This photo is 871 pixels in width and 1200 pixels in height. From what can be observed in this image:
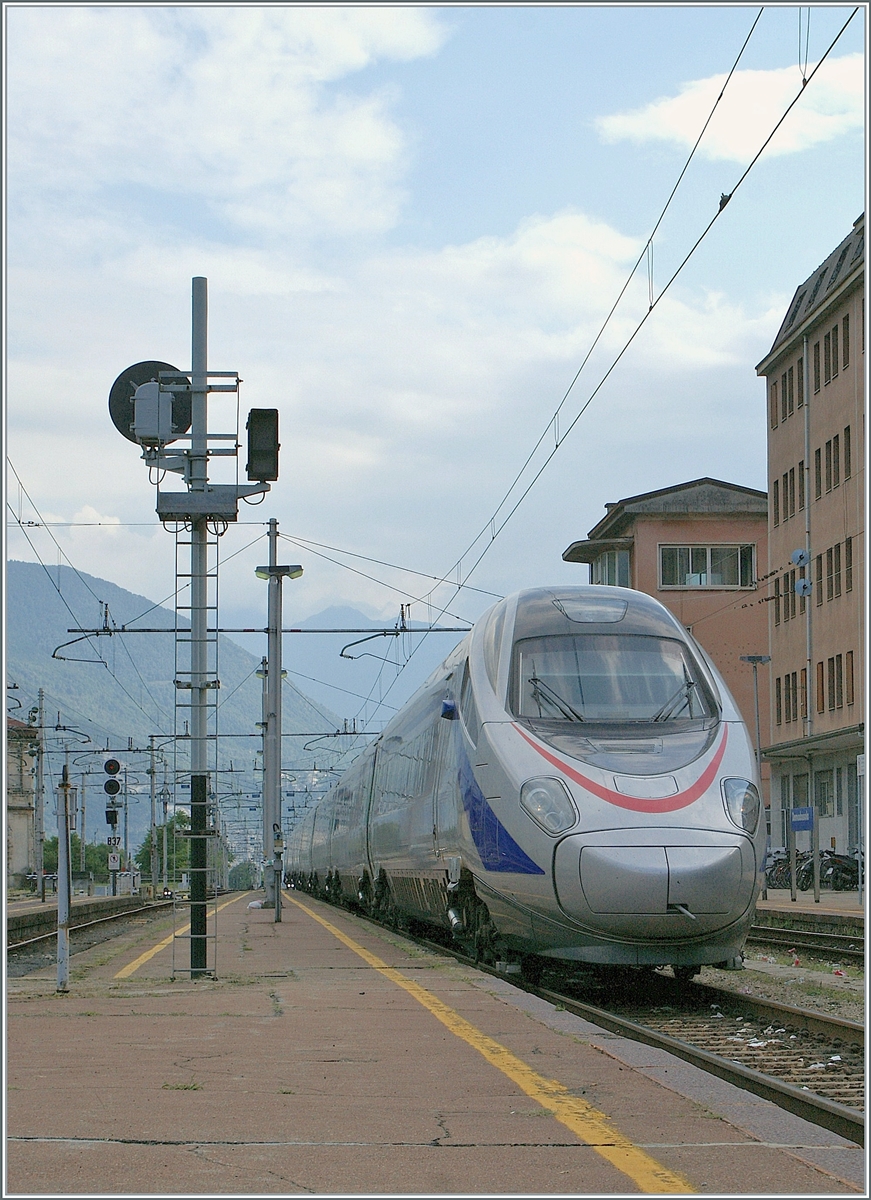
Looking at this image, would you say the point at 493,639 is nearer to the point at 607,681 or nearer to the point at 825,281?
the point at 607,681

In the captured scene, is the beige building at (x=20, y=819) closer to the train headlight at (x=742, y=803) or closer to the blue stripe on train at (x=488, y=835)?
the blue stripe on train at (x=488, y=835)

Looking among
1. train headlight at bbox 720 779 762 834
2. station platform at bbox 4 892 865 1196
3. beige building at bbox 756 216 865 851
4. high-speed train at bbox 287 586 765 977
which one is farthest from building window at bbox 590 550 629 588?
station platform at bbox 4 892 865 1196

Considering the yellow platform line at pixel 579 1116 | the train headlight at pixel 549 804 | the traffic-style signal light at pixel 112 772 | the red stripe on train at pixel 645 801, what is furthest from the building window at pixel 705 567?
the yellow platform line at pixel 579 1116

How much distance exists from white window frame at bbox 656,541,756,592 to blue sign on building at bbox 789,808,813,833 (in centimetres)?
3305

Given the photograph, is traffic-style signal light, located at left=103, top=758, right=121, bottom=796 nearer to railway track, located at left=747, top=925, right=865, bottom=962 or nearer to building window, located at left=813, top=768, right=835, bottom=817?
railway track, located at left=747, top=925, right=865, bottom=962

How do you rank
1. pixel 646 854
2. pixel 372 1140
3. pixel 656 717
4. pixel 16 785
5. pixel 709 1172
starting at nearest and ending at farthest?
pixel 709 1172, pixel 372 1140, pixel 646 854, pixel 656 717, pixel 16 785

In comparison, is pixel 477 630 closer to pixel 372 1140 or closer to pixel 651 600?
pixel 651 600

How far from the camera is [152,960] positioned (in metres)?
16.8

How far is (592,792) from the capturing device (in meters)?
11.7

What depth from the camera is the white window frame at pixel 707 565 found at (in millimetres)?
63781

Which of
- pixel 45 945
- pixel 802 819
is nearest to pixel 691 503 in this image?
pixel 802 819

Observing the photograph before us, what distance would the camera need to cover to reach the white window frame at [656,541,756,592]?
6378 centimetres

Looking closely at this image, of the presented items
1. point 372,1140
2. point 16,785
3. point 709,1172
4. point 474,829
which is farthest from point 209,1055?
point 16,785

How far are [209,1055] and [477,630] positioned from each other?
7.40m
